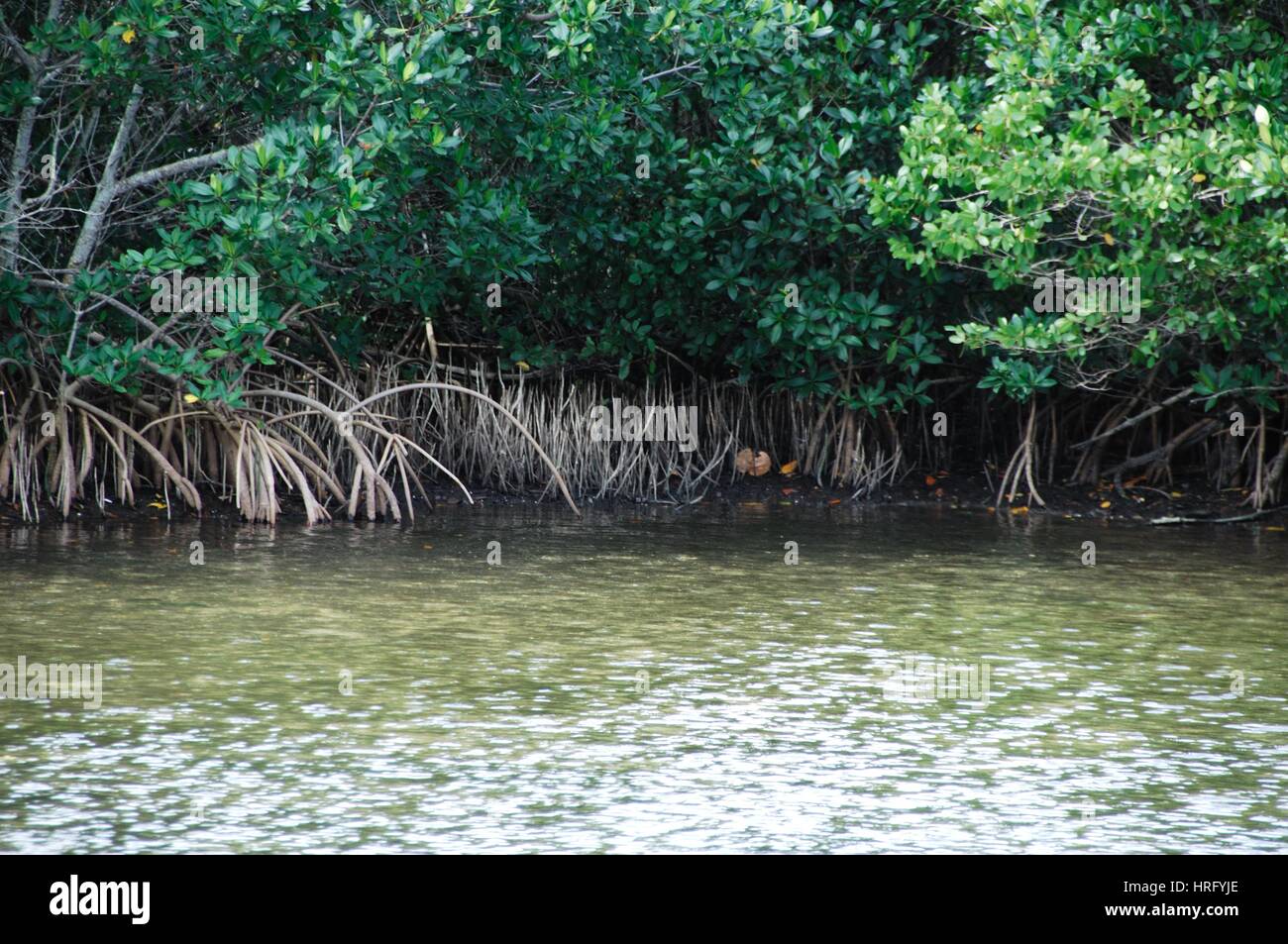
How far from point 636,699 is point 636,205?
25.6ft

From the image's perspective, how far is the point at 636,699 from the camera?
631 cm

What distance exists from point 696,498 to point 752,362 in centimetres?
127

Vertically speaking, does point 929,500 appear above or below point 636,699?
above

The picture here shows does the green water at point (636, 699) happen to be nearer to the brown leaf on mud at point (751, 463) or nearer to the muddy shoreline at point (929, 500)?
the muddy shoreline at point (929, 500)

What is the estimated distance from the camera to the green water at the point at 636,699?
4742 millimetres

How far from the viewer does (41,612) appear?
25.7ft

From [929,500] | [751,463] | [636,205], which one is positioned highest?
[636,205]

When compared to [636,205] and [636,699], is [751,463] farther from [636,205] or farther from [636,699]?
[636,699]

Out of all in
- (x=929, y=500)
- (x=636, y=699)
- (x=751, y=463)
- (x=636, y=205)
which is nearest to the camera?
(x=636, y=699)

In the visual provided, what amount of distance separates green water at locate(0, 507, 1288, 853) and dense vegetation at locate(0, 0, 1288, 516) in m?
1.49

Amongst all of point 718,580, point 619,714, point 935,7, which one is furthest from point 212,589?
point 935,7

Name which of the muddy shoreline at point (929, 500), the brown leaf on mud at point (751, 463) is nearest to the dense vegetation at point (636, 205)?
the muddy shoreline at point (929, 500)

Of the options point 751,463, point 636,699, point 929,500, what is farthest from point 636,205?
point 636,699

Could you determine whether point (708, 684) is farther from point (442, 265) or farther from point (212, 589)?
point (442, 265)
